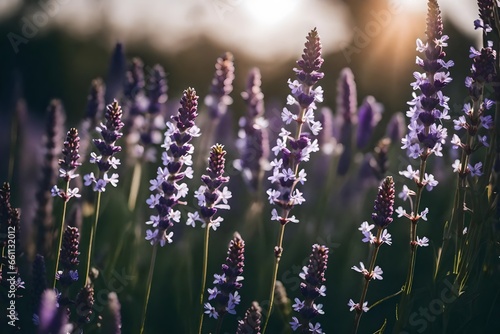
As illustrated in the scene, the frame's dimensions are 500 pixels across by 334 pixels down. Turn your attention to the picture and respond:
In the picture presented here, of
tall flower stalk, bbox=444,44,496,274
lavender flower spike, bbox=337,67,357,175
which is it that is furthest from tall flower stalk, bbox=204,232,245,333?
lavender flower spike, bbox=337,67,357,175

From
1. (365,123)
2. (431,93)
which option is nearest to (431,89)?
(431,93)

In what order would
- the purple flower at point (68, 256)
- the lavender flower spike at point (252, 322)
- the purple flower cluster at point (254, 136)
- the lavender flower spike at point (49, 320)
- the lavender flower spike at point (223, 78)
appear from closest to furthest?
the lavender flower spike at point (49, 320), the lavender flower spike at point (252, 322), the purple flower at point (68, 256), the purple flower cluster at point (254, 136), the lavender flower spike at point (223, 78)

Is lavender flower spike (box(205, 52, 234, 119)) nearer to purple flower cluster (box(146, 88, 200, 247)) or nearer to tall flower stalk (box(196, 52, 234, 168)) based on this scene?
tall flower stalk (box(196, 52, 234, 168))

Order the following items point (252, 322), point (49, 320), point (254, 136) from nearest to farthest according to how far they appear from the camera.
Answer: point (49, 320) < point (252, 322) < point (254, 136)

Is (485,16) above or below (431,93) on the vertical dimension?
above

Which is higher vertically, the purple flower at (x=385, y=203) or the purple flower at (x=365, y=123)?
the purple flower at (x=365, y=123)

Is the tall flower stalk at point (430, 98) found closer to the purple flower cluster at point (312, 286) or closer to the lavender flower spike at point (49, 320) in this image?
the purple flower cluster at point (312, 286)

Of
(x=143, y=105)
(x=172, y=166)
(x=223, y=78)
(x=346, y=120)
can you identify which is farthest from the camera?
(x=346, y=120)

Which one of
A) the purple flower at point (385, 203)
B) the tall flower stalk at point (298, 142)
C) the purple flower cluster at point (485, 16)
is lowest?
the purple flower at point (385, 203)

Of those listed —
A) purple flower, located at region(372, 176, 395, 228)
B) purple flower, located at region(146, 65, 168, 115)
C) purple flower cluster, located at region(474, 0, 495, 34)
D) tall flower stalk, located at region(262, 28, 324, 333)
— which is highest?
purple flower, located at region(146, 65, 168, 115)

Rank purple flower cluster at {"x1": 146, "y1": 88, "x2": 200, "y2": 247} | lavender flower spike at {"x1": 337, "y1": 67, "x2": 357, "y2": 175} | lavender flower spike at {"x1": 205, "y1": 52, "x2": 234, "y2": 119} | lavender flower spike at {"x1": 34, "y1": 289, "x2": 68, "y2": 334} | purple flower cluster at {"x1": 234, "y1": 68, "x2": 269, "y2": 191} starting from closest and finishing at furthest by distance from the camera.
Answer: lavender flower spike at {"x1": 34, "y1": 289, "x2": 68, "y2": 334} < purple flower cluster at {"x1": 146, "y1": 88, "x2": 200, "y2": 247} < purple flower cluster at {"x1": 234, "y1": 68, "x2": 269, "y2": 191} < lavender flower spike at {"x1": 205, "y1": 52, "x2": 234, "y2": 119} < lavender flower spike at {"x1": 337, "y1": 67, "x2": 357, "y2": 175}

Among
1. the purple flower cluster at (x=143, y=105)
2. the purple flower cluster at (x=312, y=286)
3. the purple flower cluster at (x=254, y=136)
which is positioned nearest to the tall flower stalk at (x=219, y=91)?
the purple flower cluster at (x=254, y=136)

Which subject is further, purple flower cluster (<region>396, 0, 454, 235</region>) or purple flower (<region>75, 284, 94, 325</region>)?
purple flower cluster (<region>396, 0, 454, 235</region>)

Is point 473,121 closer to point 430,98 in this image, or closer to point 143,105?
point 430,98
